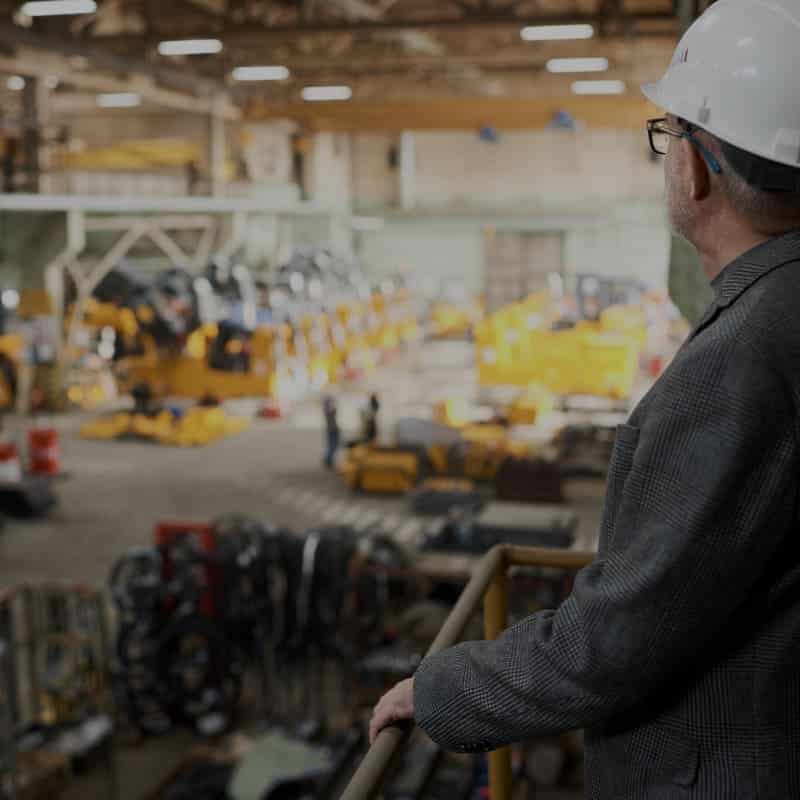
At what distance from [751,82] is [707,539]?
667 millimetres

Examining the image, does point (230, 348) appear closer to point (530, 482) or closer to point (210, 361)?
point (210, 361)

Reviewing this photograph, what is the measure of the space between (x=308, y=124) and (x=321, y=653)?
15.8 m

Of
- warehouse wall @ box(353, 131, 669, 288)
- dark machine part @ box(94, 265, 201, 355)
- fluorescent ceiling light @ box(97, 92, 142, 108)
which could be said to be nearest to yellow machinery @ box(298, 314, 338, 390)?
dark machine part @ box(94, 265, 201, 355)

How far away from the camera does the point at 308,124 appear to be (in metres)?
23.2

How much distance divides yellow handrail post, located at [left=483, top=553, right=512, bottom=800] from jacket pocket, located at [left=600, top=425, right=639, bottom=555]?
2.92 ft

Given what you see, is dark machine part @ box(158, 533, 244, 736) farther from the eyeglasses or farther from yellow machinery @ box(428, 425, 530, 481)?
the eyeglasses

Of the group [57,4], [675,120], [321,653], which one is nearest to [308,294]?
[57,4]

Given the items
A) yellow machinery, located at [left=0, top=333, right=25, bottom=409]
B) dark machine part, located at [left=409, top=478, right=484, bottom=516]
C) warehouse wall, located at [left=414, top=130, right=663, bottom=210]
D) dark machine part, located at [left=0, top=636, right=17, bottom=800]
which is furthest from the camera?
warehouse wall, located at [left=414, top=130, right=663, bottom=210]

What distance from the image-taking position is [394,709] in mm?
1745

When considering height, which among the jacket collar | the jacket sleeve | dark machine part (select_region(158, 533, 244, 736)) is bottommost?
dark machine part (select_region(158, 533, 244, 736))

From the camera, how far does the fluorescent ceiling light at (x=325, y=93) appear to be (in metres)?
21.6

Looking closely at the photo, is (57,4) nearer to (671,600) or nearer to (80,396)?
(80,396)

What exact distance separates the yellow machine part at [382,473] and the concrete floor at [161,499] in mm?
319

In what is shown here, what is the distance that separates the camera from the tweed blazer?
4.52ft
